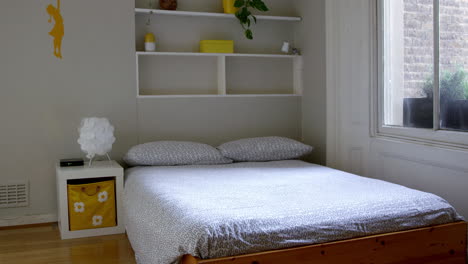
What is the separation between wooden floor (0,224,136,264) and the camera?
2.93 meters

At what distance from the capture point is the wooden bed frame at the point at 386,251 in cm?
197

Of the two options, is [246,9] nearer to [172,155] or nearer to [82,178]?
[172,155]

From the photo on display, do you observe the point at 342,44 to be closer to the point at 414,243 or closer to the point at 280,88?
the point at 280,88

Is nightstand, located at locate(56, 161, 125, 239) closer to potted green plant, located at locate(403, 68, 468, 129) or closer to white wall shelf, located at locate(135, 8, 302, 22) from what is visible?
white wall shelf, located at locate(135, 8, 302, 22)

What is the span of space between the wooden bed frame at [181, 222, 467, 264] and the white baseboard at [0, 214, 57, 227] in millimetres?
2085

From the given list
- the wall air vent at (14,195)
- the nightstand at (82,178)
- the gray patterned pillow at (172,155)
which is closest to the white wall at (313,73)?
the gray patterned pillow at (172,155)

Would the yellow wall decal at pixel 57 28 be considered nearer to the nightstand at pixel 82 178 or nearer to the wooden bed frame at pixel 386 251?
the nightstand at pixel 82 178

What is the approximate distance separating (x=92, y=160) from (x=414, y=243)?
7.96 feet

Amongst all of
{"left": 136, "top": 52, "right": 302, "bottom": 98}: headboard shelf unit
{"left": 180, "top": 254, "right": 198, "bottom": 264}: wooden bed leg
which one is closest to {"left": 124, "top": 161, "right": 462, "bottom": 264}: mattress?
{"left": 180, "top": 254, "right": 198, "bottom": 264}: wooden bed leg

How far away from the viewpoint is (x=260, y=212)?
2.12m

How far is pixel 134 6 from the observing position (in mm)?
3809

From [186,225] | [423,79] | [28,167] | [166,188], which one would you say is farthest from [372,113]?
[28,167]

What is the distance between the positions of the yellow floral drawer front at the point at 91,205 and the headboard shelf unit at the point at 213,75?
0.83 metres

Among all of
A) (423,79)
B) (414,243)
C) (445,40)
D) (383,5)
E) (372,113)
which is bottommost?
(414,243)
